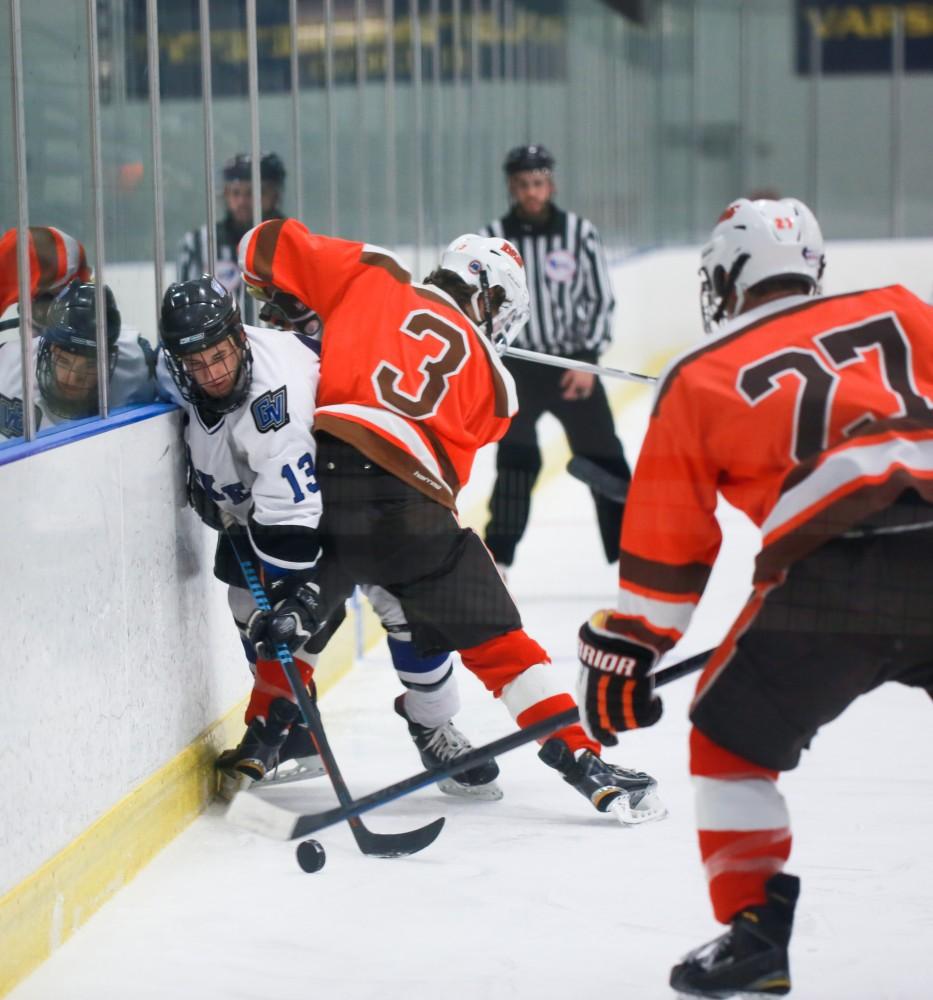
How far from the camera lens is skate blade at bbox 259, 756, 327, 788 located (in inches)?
98.5

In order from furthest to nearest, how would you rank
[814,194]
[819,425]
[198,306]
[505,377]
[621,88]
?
[621,88]
[814,194]
[505,377]
[198,306]
[819,425]

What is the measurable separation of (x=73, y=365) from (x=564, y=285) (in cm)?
201

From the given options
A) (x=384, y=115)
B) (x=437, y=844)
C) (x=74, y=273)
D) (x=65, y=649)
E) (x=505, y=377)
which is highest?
(x=384, y=115)

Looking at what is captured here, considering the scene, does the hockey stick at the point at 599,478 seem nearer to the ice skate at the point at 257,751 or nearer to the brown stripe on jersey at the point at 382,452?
the brown stripe on jersey at the point at 382,452

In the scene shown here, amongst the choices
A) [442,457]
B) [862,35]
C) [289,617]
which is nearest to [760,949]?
[289,617]

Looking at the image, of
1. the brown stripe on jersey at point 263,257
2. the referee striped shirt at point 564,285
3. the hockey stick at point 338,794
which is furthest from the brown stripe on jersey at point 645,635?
the referee striped shirt at point 564,285

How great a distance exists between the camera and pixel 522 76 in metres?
6.17

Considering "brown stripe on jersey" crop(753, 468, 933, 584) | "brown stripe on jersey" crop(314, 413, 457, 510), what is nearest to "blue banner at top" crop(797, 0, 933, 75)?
"brown stripe on jersey" crop(314, 413, 457, 510)

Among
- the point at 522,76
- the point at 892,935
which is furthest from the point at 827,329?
the point at 522,76

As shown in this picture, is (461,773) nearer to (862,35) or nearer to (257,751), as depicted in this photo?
(257,751)

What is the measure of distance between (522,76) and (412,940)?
15.4ft

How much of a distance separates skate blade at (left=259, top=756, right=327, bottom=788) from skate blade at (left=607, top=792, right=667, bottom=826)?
→ 1.46ft

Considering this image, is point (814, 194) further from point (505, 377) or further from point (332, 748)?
point (332, 748)

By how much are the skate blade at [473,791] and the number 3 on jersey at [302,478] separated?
0.53 metres
